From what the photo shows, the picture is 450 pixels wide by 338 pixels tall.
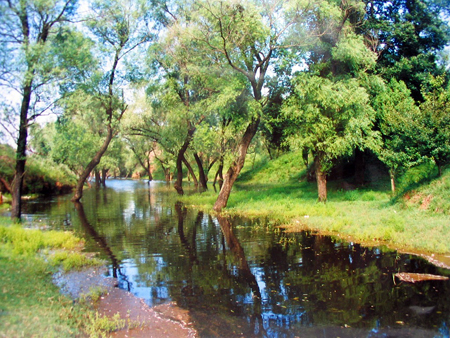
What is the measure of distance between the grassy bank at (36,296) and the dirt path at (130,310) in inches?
15.0

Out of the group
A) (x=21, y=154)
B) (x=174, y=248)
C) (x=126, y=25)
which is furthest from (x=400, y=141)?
(x=126, y=25)

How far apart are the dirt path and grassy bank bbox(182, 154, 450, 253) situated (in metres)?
8.40

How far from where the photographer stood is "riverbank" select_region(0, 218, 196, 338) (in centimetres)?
579

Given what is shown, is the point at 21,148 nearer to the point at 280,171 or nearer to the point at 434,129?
the point at 434,129

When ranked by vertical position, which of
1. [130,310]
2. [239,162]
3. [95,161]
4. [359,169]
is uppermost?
[95,161]

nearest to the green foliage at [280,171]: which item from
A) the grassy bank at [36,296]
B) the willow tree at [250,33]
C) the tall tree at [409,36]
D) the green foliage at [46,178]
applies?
the tall tree at [409,36]

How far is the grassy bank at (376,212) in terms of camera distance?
1198 cm

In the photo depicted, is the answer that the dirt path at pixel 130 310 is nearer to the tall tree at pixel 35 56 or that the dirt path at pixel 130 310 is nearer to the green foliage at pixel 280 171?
the tall tree at pixel 35 56

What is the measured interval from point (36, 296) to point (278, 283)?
18.4 feet

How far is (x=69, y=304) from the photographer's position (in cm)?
721

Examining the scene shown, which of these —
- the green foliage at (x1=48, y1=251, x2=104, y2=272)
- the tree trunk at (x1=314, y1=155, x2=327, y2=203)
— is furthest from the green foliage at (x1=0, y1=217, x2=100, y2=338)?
the tree trunk at (x1=314, y1=155, x2=327, y2=203)

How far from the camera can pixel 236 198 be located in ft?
82.5

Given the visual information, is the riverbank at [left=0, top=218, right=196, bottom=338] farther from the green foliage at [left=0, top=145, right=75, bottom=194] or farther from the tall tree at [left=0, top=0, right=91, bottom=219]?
the green foliage at [left=0, top=145, right=75, bottom=194]

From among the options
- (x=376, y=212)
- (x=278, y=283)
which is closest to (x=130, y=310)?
(x=278, y=283)
